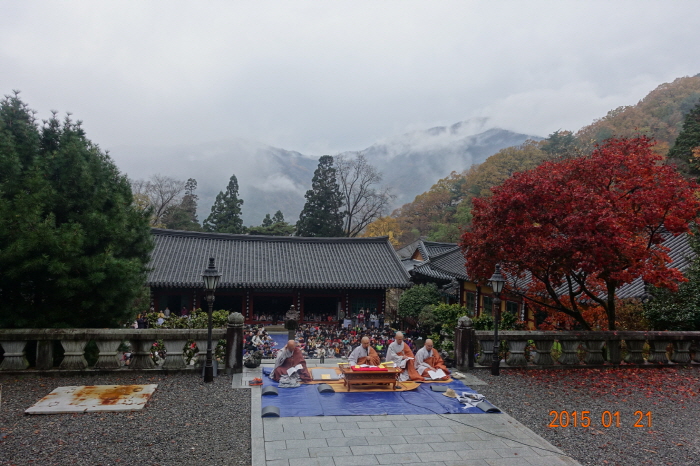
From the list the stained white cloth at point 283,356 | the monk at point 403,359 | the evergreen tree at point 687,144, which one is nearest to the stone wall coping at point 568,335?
the monk at point 403,359

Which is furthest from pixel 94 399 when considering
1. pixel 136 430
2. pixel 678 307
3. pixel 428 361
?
pixel 678 307

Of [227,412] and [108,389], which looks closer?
[227,412]

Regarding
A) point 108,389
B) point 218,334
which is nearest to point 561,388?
point 218,334

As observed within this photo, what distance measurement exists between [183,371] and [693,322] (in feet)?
43.1

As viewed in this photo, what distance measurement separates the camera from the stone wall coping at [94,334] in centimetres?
949

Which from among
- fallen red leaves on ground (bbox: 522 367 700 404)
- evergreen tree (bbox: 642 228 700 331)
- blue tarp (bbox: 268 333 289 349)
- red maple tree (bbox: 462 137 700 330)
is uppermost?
red maple tree (bbox: 462 137 700 330)

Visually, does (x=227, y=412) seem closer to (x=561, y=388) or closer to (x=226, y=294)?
(x=561, y=388)

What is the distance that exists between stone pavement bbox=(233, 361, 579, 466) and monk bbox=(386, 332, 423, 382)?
225cm

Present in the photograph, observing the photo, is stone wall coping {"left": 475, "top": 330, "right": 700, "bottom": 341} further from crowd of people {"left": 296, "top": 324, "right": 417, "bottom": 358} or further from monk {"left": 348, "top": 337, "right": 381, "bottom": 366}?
crowd of people {"left": 296, "top": 324, "right": 417, "bottom": 358}

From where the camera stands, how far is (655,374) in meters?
11.1

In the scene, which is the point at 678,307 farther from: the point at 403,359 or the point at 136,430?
the point at 136,430

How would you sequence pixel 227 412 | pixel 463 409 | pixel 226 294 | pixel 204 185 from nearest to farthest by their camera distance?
pixel 227 412
pixel 463 409
pixel 226 294
pixel 204 185

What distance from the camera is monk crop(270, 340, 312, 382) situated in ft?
33.6

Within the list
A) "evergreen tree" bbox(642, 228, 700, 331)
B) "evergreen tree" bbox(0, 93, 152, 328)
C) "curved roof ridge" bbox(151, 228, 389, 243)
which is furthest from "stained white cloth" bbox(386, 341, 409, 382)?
"curved roof ridge" bbox(151, 228, 389, 243)
